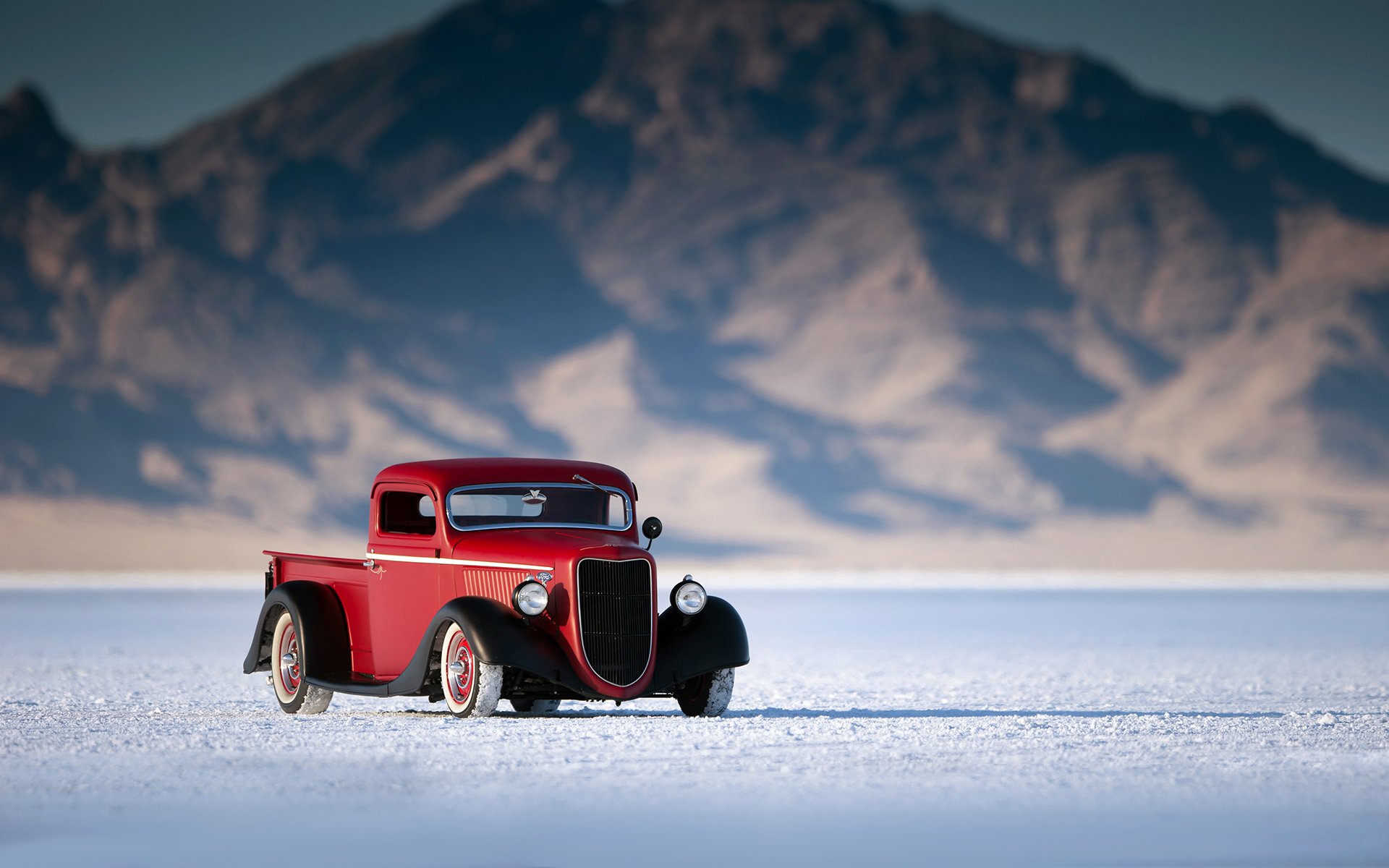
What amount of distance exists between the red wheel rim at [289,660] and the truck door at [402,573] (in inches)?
36.0

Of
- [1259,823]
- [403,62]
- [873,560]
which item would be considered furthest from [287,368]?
→ [1259,823]

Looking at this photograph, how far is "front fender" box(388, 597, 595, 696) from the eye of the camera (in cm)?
1312

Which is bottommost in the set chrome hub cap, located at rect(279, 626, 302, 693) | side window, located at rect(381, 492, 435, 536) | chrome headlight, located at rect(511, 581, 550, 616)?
chrome hub cap, located at rect(279, 626, 302, 693)

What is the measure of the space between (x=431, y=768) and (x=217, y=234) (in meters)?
115

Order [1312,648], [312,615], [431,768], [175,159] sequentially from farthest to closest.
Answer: [175,159]
[1312,648]
[312,615]
[431,768]

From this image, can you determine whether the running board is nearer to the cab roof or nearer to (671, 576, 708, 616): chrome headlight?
the cab roof

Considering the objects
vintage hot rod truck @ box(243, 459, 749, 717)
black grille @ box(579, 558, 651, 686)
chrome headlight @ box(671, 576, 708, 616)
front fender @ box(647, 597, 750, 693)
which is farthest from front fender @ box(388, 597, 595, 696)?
chrome headlight @ box(671, 576, 708, 616)

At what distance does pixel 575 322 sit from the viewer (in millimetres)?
116375

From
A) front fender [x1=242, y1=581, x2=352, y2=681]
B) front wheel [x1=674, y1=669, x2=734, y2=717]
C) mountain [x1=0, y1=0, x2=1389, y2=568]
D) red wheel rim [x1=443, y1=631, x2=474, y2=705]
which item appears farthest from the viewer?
Result: mountain [x1=0, y1=0, x2=1389, y2=568]

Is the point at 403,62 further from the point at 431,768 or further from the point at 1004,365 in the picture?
the point at 431,768

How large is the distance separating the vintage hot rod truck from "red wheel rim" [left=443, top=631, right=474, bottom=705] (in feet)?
0.05

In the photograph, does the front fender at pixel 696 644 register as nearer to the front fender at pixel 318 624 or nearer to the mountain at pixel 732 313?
the front fender at pixel 318 624

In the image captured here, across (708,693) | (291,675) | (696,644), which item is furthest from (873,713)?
(291,675)

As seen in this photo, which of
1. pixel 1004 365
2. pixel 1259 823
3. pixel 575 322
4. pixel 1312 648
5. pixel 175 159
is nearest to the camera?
pixel 1259 823
